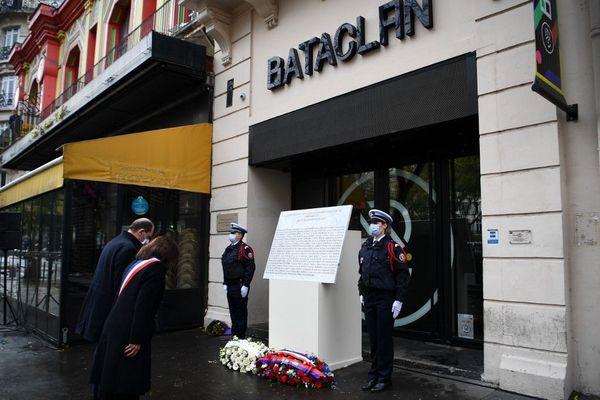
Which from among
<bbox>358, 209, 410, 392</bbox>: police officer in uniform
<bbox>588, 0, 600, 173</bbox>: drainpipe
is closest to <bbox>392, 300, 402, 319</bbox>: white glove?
<bbox>358, 209, 410, 392</bbox>: police officer in uniform

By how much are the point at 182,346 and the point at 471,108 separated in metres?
5.82

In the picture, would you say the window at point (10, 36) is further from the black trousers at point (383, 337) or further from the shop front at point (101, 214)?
the black trousers at point (383, 337)

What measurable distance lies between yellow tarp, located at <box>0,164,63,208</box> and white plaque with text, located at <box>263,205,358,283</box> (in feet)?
12.8

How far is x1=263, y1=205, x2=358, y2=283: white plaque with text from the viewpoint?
6141 mm

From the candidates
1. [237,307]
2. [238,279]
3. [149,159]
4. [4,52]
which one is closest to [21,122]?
[149,159]

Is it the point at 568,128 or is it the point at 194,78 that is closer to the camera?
the point at 568,128

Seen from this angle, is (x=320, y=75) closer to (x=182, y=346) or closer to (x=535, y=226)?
(x=535, y=226)

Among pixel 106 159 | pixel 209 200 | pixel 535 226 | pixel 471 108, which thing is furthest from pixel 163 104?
pixel 535 226

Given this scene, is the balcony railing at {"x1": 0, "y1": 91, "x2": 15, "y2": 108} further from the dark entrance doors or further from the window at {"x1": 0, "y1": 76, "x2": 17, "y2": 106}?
the dark entrance doors

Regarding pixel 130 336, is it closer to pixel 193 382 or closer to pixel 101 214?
pixel 193 382

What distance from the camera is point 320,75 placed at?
26.0 ft

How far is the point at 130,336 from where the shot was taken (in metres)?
3.69

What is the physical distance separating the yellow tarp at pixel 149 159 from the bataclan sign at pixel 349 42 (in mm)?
2049

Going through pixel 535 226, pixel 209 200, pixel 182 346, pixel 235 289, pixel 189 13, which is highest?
pixel 189 13
